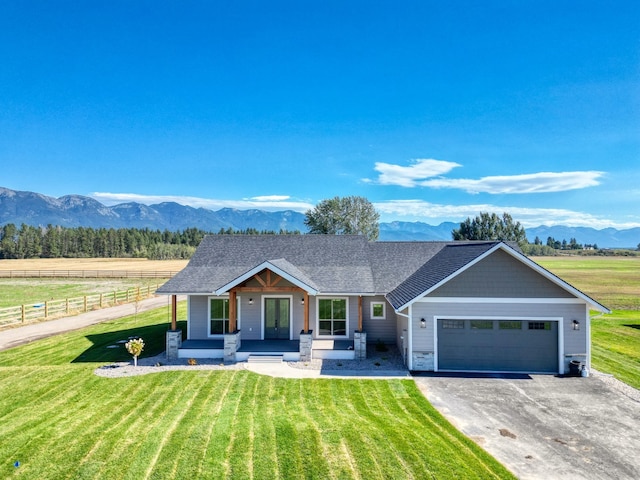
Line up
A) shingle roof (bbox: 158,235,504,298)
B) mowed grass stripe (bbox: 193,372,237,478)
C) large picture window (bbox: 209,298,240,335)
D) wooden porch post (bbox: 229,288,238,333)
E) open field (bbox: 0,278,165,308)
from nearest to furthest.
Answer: mowed grass stripe (bbox: 193,372,237,478)
wooden porch post (bbox: 229,288,238,333)
shingle roof (bbox: 158,235,504,298)
large picture window (bbox: 209,298,240,335)
open field (bbox: 0,278,165,308)

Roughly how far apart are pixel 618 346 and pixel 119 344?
2379 cm

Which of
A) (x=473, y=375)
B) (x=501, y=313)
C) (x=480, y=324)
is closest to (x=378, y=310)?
(x=480, y=324)

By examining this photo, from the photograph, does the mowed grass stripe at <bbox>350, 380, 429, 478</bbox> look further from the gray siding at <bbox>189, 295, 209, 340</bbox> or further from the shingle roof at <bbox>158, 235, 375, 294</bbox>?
the gray siding at <bbox>189, 295, 209, 340</bbox>

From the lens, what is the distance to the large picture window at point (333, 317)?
17719 mm

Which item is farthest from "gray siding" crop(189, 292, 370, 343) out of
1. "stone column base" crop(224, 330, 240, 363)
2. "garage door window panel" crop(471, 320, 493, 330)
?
"garage door window panel" crop(471, 320, 493, 330)

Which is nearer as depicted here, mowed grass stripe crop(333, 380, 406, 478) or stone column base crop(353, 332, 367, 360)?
mowed grass stripe crop(333, 380, 406, 478)

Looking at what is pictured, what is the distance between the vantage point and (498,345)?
14.0 meters

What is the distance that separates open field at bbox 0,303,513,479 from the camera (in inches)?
287

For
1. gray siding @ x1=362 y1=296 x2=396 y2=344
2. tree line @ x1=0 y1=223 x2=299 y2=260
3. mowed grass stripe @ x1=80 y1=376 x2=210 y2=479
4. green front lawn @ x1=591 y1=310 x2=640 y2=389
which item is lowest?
green front lawn @ x1=591 y1=310 x2=640 y2=389

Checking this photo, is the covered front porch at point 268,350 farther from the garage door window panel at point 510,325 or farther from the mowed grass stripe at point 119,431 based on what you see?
the garage door window panel at point 510,325

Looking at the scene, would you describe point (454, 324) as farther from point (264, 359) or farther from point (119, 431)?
point (119, 431)

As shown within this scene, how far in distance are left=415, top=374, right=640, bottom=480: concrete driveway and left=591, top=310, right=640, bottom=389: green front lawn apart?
136 cm

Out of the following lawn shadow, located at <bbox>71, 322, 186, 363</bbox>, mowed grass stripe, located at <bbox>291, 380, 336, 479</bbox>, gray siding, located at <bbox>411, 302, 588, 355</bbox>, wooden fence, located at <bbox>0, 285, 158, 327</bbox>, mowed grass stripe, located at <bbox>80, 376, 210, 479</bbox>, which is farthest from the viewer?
wooden fence, located at <bbox>0, 285, 158, 327</bbox>

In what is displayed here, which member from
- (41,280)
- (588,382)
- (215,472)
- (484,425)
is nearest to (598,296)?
(588,382)
